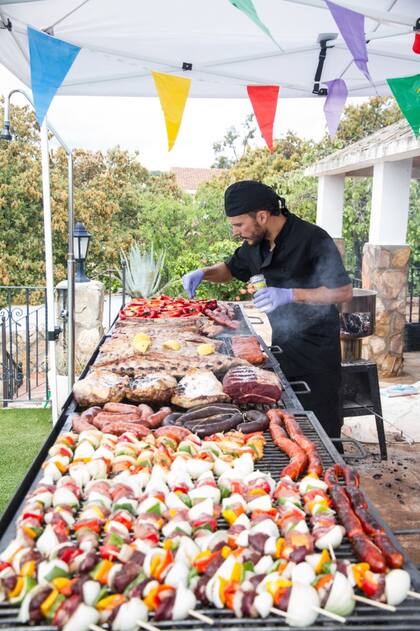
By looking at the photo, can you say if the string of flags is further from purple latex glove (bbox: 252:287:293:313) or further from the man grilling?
purple latex glove (bbox: 252:287:293:313)

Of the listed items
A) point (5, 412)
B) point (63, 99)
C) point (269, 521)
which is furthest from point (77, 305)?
point (269, 521)

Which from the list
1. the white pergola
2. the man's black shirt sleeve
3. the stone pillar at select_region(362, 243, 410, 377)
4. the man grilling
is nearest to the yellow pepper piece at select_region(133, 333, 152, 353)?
the man grilling

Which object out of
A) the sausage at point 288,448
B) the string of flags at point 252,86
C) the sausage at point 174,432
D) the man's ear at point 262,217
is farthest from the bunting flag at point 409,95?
the sausage at point 174,432

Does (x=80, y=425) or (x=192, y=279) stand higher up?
(x=192, y=279)

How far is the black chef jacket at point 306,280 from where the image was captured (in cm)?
396

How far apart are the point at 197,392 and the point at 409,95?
3.20 meters

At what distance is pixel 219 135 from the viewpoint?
45.8m

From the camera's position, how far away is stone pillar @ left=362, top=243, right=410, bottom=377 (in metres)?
8.10

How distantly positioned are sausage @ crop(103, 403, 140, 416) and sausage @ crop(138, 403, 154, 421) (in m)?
0.02

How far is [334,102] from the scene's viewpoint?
18.3 feet

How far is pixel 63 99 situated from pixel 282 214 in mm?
3452

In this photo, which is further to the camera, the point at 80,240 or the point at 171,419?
the point at 80,240

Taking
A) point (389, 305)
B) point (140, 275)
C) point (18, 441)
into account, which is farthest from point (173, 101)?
point (140, 275)

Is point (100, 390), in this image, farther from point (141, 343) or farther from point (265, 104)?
point (265, 104)
